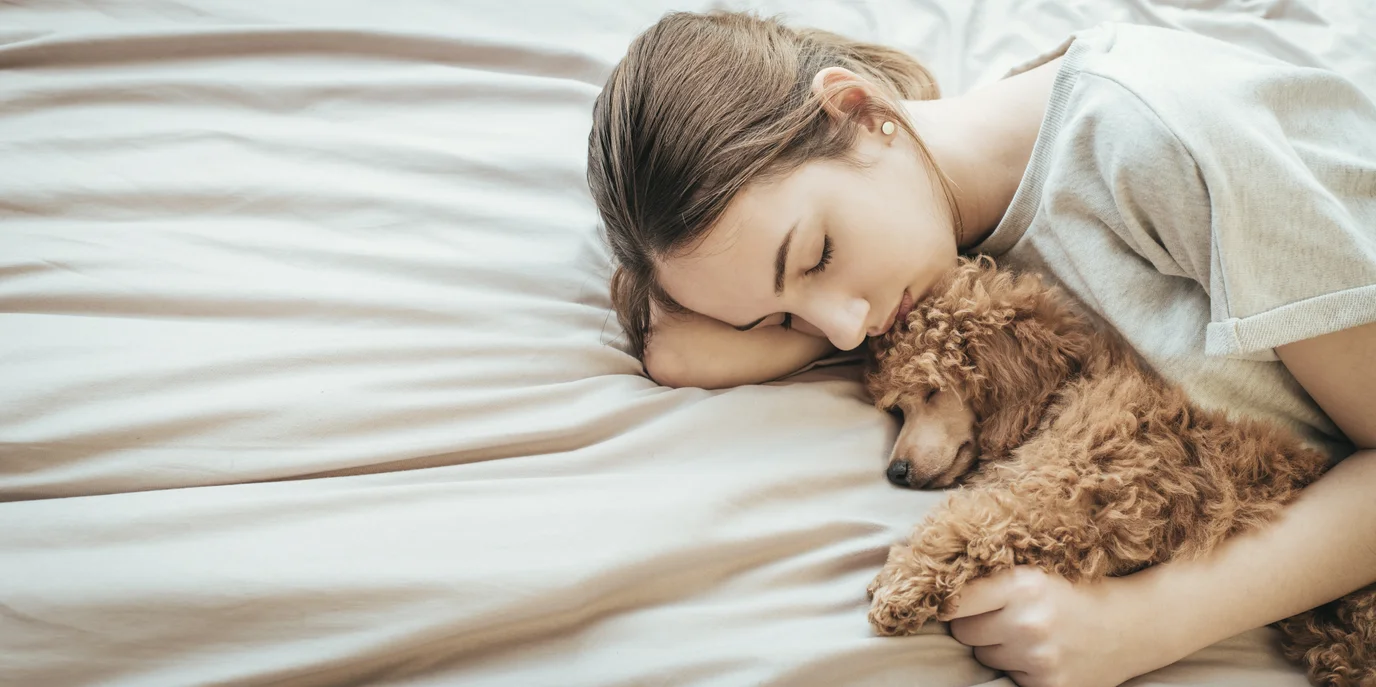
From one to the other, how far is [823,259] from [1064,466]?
1.14 feet

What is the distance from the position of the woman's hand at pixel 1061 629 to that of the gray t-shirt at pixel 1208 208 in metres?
0.25

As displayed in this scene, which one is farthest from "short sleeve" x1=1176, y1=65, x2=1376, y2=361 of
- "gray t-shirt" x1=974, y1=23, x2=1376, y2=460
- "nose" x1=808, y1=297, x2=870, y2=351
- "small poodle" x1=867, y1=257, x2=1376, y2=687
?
"nose" x1=808, y1=297, x2=870, y2=351

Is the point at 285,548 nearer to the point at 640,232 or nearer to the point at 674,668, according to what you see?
the point at 674,668

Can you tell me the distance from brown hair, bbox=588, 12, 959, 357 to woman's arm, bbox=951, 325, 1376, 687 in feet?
1.59

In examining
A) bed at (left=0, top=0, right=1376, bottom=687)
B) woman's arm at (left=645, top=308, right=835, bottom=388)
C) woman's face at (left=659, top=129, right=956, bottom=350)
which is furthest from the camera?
woman's arm at (left=645, top=308, right=835, bottom=388)

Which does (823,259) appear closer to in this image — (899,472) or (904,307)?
(904,307)

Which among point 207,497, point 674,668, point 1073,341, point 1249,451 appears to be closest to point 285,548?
point 207,497

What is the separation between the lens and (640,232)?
105cm

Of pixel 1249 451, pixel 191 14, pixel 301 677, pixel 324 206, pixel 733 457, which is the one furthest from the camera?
pixel 191 14

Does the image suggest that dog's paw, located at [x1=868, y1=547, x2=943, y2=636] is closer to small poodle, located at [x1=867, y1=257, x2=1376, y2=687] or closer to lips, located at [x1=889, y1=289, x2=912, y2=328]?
small poodle, located at [x1=867, y1=257, x2=1376, y2=687]

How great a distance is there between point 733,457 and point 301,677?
494mm

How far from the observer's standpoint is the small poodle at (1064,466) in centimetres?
87

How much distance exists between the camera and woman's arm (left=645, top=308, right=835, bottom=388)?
1.13m

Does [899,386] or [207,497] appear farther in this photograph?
[899,386]
